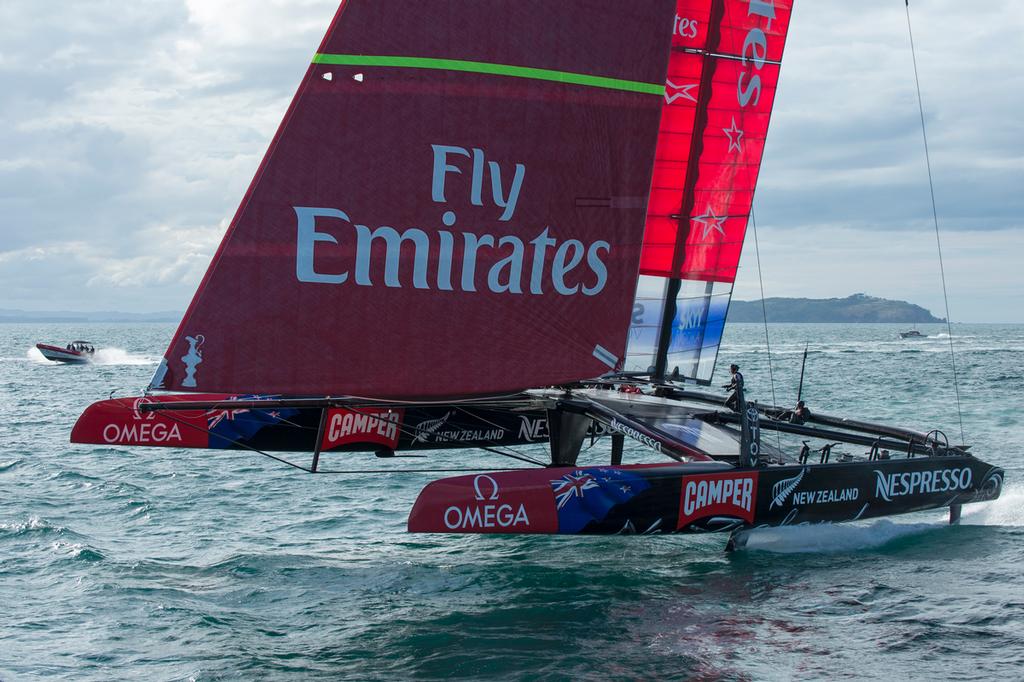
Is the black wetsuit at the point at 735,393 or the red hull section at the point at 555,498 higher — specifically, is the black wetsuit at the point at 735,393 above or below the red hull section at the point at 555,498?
above

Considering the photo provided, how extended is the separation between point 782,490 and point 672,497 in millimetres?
1156

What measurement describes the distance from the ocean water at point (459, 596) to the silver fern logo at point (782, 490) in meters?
0.73

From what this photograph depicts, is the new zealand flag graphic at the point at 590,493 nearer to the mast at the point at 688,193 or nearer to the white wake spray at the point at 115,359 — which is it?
the mast at the point at 688,193

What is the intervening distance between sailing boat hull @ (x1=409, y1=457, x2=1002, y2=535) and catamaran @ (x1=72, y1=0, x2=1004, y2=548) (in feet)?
0.06

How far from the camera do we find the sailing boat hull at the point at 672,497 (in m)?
7.37

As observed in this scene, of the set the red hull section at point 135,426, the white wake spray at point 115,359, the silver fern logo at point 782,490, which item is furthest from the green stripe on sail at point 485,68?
the white wake spray at point 115,359

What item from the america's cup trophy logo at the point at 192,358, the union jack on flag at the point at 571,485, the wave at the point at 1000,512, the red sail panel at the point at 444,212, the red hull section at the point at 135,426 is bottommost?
the wave at the point at 1000,512

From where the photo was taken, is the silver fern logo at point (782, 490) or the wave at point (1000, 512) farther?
the wave at point (1000, 512)

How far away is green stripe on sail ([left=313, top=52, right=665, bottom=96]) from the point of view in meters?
7.62

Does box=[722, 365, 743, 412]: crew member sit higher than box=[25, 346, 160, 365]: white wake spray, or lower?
higher

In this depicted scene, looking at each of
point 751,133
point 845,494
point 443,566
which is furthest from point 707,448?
point 751,133

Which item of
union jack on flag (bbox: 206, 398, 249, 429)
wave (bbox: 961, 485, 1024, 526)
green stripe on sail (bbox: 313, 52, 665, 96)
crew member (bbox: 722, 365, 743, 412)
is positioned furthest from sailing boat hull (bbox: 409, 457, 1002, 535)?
union jack on flag (bbox: 206, 398, 249, 429)

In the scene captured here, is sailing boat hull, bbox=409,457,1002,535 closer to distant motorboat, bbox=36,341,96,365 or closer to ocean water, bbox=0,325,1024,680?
ocean water, bbox=0,325,1024,680

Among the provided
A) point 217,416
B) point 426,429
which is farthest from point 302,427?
point 426,429
